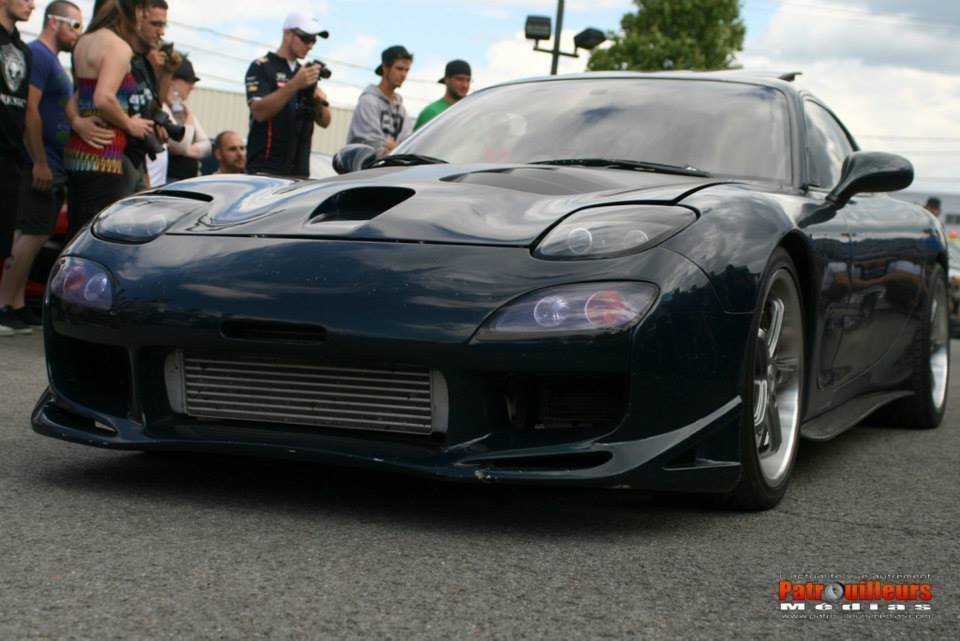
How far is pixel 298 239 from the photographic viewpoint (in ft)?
11.2

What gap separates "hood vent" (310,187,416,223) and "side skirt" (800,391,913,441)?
133cm

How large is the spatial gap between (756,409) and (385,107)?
16.9 feet

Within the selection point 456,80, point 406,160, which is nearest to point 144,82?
point 456,80

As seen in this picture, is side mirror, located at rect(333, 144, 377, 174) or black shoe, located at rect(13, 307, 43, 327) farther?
black shoe, located at rect(13, 307, 43, 327)

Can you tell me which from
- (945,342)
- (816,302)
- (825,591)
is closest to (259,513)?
(825,591)

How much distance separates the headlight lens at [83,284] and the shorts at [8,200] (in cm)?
349

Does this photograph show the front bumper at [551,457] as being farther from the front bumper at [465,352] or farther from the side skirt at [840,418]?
the side skirt at [840,418]

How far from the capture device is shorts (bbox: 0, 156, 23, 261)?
22.7ft

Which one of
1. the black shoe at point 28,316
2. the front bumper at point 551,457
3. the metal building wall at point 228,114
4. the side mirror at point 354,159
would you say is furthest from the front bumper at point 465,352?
the metal building wall at point 228,114

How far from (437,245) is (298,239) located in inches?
14.1

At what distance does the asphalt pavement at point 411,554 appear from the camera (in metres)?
2.41

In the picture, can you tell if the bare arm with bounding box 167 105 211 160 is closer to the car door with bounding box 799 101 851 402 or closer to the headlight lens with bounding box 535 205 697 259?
the car door with bounding box 799 101 851 402

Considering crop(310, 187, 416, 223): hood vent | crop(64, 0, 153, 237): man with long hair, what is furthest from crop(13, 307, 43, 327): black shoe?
crop(310, 187, 416, 223): hood vent

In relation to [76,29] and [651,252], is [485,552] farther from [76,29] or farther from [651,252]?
[76,29]
